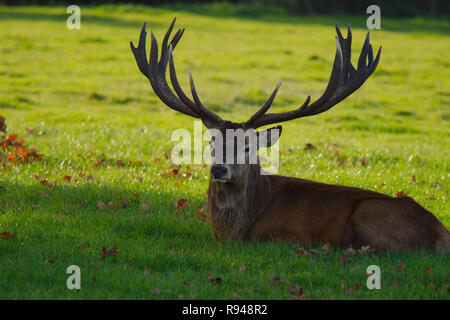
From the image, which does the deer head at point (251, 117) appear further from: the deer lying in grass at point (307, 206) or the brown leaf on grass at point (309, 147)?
the brown leaf on grass at point (309, 147)

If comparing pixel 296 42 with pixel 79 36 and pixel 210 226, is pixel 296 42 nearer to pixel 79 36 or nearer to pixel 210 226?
pixel 79 36

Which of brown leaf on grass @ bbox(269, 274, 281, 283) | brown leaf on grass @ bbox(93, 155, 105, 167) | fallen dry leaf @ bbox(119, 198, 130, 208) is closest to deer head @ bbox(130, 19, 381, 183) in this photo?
brown leaf on grass @ bbox(269, 274, 281, 283)

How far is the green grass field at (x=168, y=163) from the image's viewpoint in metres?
5.59

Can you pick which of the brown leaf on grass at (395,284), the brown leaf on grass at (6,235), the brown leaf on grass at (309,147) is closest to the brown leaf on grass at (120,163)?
the brown leaf on grass at (309,147)

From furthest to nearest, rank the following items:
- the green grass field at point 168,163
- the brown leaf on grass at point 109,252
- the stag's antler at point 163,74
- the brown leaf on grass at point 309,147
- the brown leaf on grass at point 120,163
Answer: the brown leaf on grass at point 309,147 < the brown leaf on grass at point 120,163 < the stag's antler at point 163,74 < the brown leaf on grass at point 109,252 < the green grass field at point 168,163

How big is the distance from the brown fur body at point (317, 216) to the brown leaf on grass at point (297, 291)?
1200 mm

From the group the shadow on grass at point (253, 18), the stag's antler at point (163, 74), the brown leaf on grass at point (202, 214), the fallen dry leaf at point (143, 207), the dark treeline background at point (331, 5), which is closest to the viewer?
the stag's antler at point (163, 74)

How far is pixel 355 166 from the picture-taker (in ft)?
34.6

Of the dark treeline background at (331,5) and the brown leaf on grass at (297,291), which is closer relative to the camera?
the brown leaf on grass at (297,291)

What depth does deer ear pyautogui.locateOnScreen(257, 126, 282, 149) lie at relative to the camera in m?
6.80

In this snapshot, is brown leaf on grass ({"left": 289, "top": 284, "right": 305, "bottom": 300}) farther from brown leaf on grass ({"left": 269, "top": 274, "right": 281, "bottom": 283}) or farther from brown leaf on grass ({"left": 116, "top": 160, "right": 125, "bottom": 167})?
brown leaf on grass ({"left": 116, "top": 160, "right": 125, "bottom": 167})

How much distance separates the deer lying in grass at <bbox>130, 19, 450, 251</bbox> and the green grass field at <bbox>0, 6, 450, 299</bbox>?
218mm

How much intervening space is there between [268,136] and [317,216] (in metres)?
0.96
